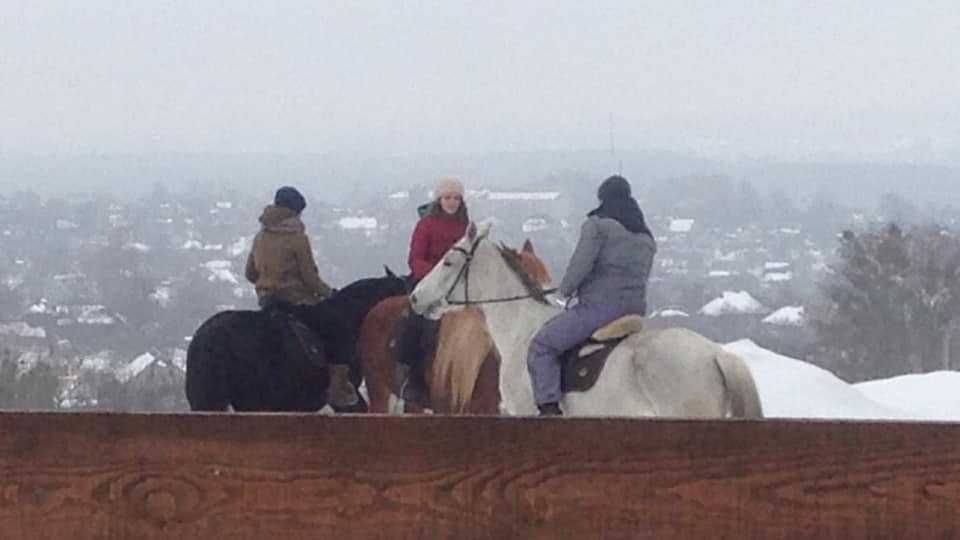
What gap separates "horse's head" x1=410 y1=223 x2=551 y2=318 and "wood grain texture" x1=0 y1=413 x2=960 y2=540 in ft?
13.4

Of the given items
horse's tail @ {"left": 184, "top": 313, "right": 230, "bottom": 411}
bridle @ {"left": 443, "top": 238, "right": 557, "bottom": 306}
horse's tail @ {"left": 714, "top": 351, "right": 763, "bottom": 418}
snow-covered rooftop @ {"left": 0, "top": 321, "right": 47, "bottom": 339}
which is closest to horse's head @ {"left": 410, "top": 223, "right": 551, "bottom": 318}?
bridle @ {"left": 443, "top": 238, "right": 557, "bottom": 306}

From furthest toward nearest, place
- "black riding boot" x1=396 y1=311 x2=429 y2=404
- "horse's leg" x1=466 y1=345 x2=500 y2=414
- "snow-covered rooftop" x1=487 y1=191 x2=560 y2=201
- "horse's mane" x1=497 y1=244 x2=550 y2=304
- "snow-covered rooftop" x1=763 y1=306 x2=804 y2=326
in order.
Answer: "snow-covered rooftop" x1=763 y1=306 x2=804 y2=326 < "snow-covered rooftop" x1=487 y1=191 x2=560 y2=201 < "black riding boot" x1=396 y1=311 x2=429 y2=404 < "horse's leg" x1=466 y1=345 x2=500 y2=414 < "horse's mane" x1=497 y1=244 x2=550 y2=304

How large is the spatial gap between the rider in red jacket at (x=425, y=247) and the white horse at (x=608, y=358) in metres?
0.36

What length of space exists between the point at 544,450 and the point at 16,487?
0.43 m

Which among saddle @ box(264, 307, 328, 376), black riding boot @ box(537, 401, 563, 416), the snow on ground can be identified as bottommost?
the snow on ground

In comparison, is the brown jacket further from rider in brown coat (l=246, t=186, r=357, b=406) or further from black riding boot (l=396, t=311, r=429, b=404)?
black riding boot (l=396, t=311, r=429, b=404)

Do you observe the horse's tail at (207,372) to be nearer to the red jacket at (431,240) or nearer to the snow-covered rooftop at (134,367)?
the snow-covered rooftop at (134,367)

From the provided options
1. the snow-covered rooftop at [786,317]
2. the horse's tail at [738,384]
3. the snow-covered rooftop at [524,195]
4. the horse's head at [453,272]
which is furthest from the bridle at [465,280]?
the snow-covered rooftop at [786,317]

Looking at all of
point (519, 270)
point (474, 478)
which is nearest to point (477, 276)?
point (519, 270)

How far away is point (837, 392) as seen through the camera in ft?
23.3

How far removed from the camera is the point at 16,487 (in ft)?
3.80

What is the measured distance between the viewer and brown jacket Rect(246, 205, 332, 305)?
5691 mm

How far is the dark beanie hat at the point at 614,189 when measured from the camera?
15.2 feet

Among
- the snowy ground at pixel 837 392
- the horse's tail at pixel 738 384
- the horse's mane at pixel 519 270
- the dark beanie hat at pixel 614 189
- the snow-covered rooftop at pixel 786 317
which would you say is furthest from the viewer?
the snow-covered rooftop at pixel 786 317
